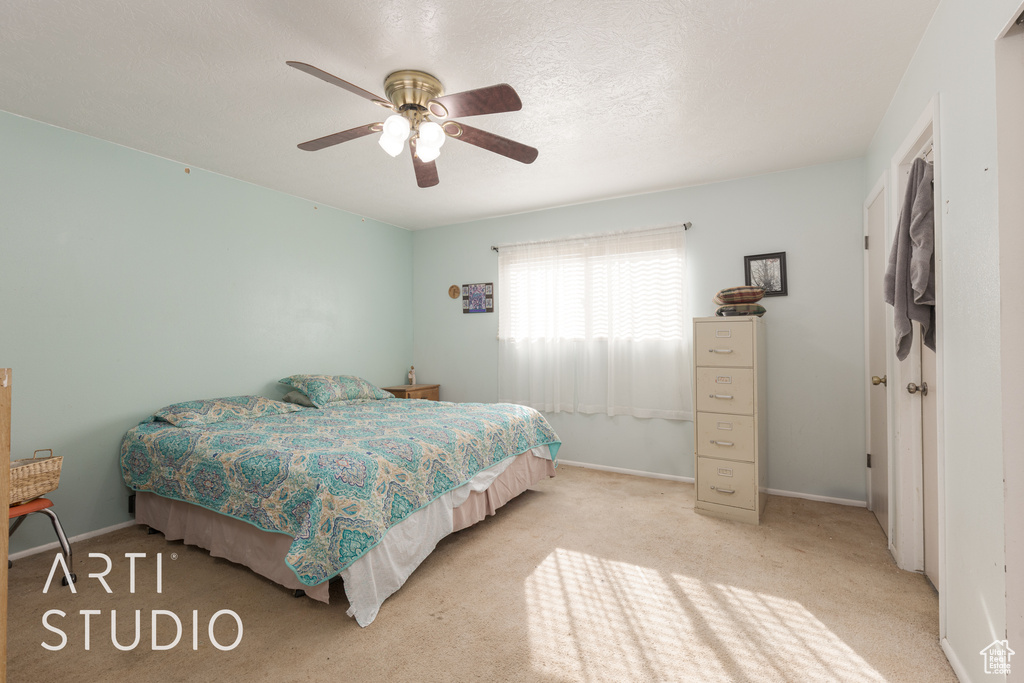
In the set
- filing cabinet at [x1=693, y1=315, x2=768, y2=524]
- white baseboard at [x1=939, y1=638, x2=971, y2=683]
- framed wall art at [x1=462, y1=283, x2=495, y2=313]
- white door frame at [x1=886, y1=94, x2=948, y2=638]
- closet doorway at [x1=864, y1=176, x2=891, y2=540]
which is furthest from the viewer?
framed wall art at [x1=462, y1=283, x2=495, y2=313]

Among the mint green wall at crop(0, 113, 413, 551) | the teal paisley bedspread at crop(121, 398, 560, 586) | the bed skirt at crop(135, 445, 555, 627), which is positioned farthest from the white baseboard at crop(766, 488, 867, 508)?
the mint green wall at crop(0, 113, 413, 551)

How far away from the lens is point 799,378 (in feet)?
11.3

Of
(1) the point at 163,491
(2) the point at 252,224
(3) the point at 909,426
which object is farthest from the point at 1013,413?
(2) the point at 252,224

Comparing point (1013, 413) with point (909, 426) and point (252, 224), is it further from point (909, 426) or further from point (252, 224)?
point (252, 224)

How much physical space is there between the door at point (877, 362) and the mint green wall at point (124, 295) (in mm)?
4149

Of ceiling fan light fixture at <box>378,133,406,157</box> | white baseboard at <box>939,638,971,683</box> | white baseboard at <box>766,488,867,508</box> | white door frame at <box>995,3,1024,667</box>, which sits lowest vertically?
white baseboard at <box>766,488,867,508</box>

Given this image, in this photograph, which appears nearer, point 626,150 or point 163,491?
point 163,491

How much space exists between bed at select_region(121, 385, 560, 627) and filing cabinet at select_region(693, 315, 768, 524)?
1.17 metres

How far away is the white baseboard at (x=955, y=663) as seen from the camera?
1.52 m

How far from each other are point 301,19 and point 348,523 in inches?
78.3

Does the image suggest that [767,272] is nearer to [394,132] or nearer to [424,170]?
[424,170]

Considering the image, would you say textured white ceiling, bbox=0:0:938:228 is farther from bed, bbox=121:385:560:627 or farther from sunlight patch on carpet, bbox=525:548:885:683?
sunlight patch on carpet, bbox=525:548:885:683

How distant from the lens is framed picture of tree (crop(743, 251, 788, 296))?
347 centimetres

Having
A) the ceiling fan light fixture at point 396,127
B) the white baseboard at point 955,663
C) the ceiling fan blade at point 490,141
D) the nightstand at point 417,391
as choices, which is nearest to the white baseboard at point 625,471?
the nightstand at point 417,391
